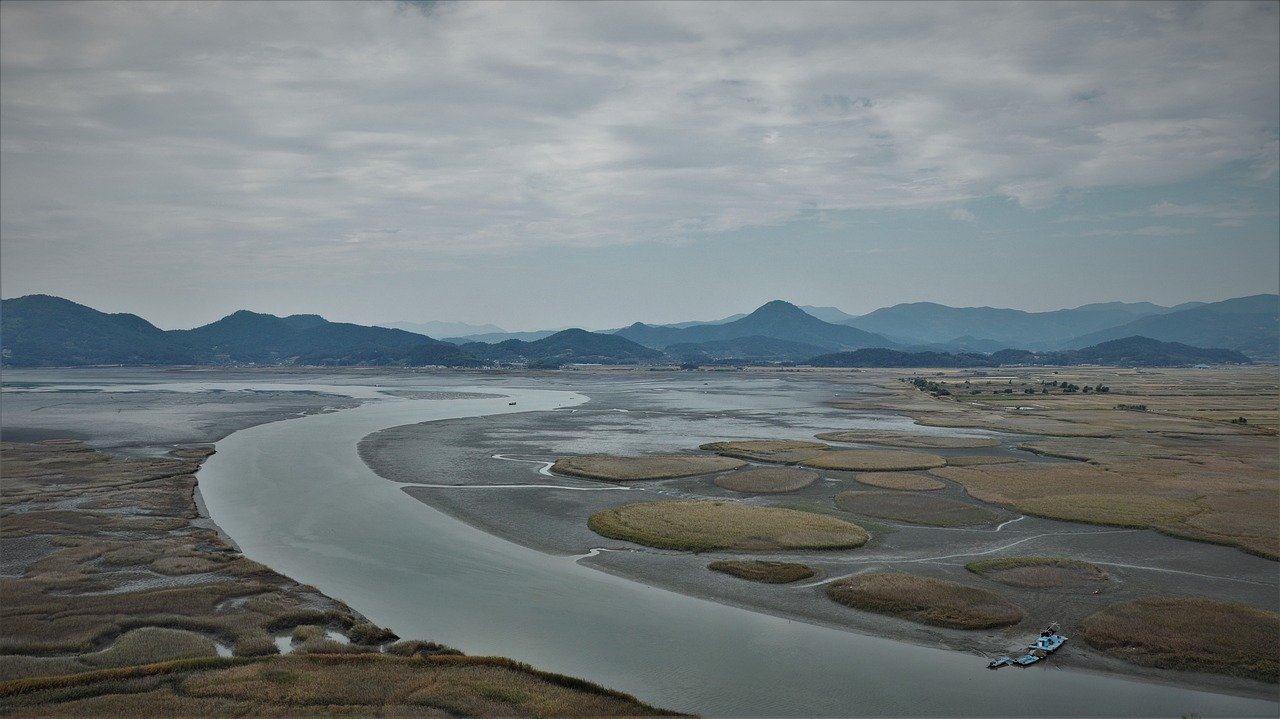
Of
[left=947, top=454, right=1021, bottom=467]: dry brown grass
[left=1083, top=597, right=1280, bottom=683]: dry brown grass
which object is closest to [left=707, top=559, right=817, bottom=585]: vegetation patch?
[left=1083, top=597, right=1280, bottom=683]: dry brown grass

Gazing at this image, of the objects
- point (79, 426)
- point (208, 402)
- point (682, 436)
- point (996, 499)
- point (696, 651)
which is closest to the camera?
point (696, 651)

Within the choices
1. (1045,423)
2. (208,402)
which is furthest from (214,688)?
(208,402)

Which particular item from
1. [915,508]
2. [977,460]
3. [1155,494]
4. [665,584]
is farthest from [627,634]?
[977,460]

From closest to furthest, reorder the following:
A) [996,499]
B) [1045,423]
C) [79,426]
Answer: [996,499]
[79,426]
[1045,423]

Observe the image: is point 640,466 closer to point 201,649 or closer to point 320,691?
point 201,649

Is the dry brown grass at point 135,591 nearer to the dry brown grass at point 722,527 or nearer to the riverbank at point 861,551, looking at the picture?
the riverbank at point 861,551

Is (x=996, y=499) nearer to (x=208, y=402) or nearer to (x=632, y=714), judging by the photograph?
(x=632, y=714)

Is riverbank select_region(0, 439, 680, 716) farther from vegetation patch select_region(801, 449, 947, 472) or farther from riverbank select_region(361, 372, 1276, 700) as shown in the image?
vegetation patch select_region(801, 449, 947, 472)
